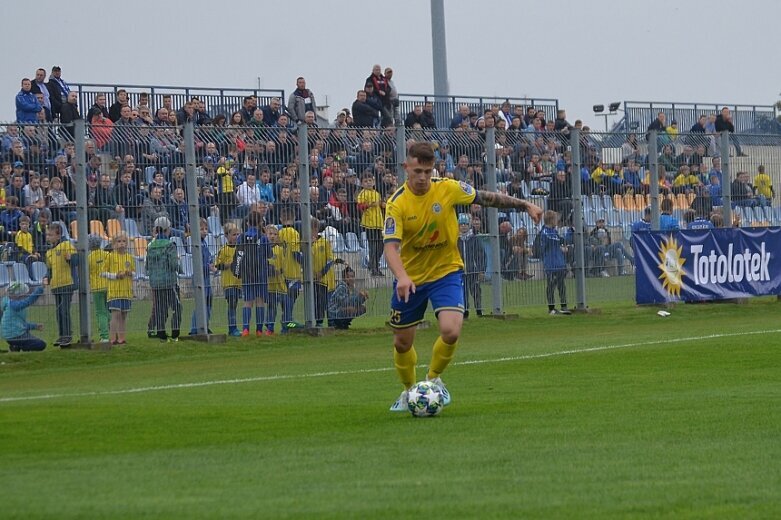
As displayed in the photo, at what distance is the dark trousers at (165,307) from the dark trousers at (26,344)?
6.42 feet

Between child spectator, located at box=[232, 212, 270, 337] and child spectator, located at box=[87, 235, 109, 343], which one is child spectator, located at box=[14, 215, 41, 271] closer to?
child spectator, located at box=[87, 235, 109, 343]

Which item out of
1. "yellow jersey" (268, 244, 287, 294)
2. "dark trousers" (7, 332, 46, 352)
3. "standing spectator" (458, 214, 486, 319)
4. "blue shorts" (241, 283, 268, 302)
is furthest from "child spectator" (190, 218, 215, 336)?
"standing spectator" (458, 214, 486, 319)

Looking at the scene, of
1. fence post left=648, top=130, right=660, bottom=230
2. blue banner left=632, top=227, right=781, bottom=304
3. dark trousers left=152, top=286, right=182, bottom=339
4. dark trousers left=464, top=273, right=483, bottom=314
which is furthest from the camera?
fence post left=648, top=130, right=660, bottom=230

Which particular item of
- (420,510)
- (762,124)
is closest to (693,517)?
(420,510)

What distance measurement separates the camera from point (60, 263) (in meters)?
20.1

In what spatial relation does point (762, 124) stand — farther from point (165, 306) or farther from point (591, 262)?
point (165, 306)

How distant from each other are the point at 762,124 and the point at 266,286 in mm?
20147

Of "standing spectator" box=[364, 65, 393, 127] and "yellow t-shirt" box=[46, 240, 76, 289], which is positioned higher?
"standing spectator" box=[364, 65, 393, 127]

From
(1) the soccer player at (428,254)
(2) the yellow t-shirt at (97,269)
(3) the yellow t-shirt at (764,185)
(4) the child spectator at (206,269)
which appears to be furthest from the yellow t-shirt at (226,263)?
(3) the yellow t-shirt at (764,185)

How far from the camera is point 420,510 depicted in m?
6.86

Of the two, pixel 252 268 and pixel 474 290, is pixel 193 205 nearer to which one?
pixel 252 268

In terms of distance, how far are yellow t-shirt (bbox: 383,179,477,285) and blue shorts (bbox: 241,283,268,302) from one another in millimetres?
10956

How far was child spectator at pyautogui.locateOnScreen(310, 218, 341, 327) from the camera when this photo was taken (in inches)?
913

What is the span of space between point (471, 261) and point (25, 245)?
8.83 meters
